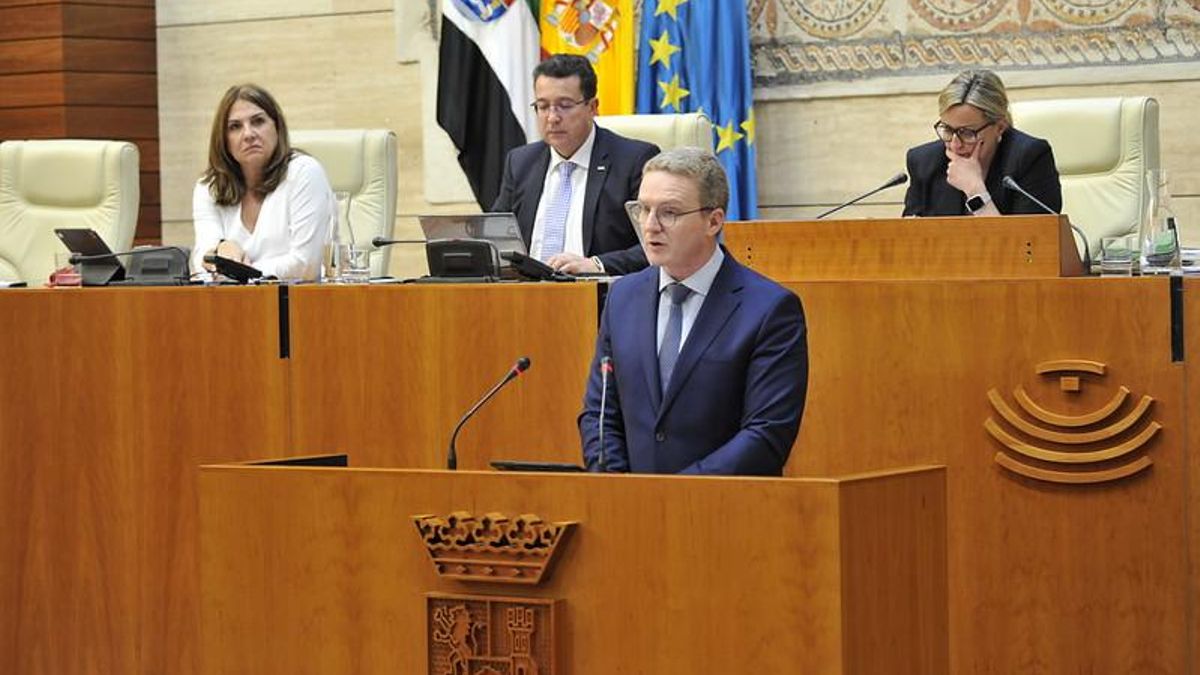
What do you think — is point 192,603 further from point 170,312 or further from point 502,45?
point 502,45

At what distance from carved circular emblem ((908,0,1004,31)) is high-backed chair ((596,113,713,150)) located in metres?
1.42

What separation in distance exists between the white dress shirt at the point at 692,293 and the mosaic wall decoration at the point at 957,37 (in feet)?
12.2

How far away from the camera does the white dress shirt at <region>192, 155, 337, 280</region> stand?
5.95 meters

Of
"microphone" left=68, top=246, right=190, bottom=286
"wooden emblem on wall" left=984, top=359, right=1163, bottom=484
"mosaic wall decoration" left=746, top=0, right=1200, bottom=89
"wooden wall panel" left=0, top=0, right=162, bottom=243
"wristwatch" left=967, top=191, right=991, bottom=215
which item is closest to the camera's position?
"wooden emblem on wall" left=984, top=359, right=1163, bottom=484

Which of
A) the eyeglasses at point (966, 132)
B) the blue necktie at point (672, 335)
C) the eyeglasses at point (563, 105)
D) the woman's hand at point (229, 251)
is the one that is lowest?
the blue necktie at point (672, 335)

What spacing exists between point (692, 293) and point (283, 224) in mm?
2224

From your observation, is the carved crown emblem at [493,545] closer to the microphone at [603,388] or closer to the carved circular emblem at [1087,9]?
the microphone at [603,388]

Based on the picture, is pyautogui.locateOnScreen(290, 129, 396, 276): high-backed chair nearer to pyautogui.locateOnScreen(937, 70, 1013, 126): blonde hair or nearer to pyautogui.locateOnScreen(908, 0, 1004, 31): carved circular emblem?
pyautogui.locateOnScreen(908, 0, 1004, 31): carved circular emblem

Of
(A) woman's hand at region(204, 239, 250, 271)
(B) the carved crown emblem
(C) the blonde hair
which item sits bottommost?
(B) the carved crown emblem

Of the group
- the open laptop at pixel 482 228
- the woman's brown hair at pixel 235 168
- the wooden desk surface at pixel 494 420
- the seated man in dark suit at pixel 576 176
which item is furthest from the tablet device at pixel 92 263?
the seated man in dark suit at pixel 576 176

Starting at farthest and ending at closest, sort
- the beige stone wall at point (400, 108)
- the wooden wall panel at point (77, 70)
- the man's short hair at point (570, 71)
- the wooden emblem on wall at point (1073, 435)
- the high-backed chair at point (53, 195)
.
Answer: the wooden wall panel at point (77, 70), the beige stone wall at point (400, 108), the high-backed chair at point (53, 195), the man's short hair at point (570, 71), the wooden emblem on wall at point (1073, 435)

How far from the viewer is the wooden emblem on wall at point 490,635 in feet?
11.0

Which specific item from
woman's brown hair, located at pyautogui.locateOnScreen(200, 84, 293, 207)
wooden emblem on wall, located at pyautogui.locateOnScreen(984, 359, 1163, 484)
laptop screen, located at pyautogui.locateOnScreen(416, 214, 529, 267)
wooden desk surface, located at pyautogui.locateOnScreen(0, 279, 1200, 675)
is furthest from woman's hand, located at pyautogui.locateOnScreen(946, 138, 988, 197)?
woman's brown hair, located at pyautogui.locateOnScreen(200, 84, 293, 207)

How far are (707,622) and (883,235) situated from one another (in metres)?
1.61
